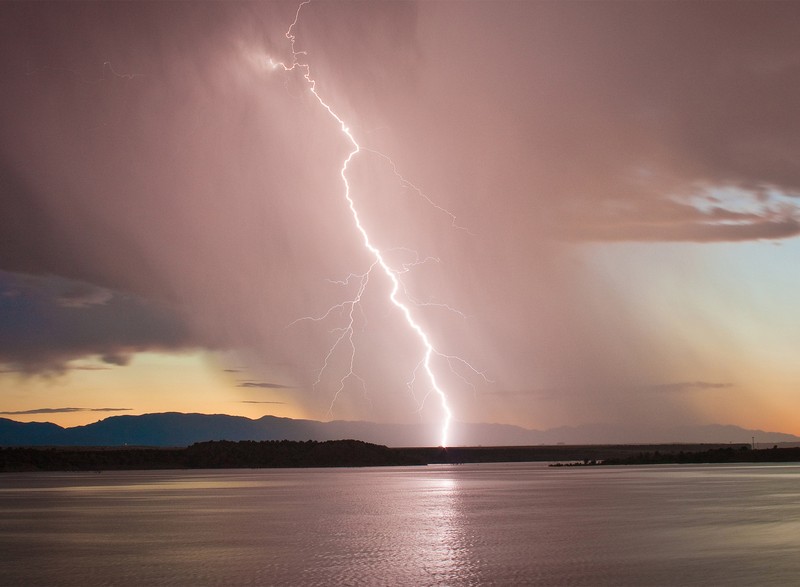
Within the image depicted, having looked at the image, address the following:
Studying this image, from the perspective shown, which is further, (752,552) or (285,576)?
(752,552)

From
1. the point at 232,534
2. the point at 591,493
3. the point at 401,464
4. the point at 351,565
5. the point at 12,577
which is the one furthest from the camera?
the point at 401,464

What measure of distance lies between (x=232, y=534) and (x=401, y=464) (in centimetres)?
9054

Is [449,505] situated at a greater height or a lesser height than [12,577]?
greater

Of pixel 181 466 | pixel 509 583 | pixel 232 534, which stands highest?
pixel 181 466

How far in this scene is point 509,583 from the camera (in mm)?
15023

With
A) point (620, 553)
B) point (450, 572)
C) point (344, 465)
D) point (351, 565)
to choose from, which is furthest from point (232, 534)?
point (344, 465)

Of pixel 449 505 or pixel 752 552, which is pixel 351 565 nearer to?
pixel 752 552

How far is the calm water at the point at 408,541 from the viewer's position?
15984 millimetres

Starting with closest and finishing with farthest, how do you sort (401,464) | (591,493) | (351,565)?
(351,565), (591,493), (401,464)

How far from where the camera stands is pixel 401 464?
368 ft

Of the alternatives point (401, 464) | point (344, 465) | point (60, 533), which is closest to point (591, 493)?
point (60, 533)

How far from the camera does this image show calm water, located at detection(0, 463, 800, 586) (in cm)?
1598

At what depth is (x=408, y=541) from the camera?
21.1 meters

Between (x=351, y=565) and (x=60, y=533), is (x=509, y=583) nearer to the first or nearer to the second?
(x=351, y=565)
